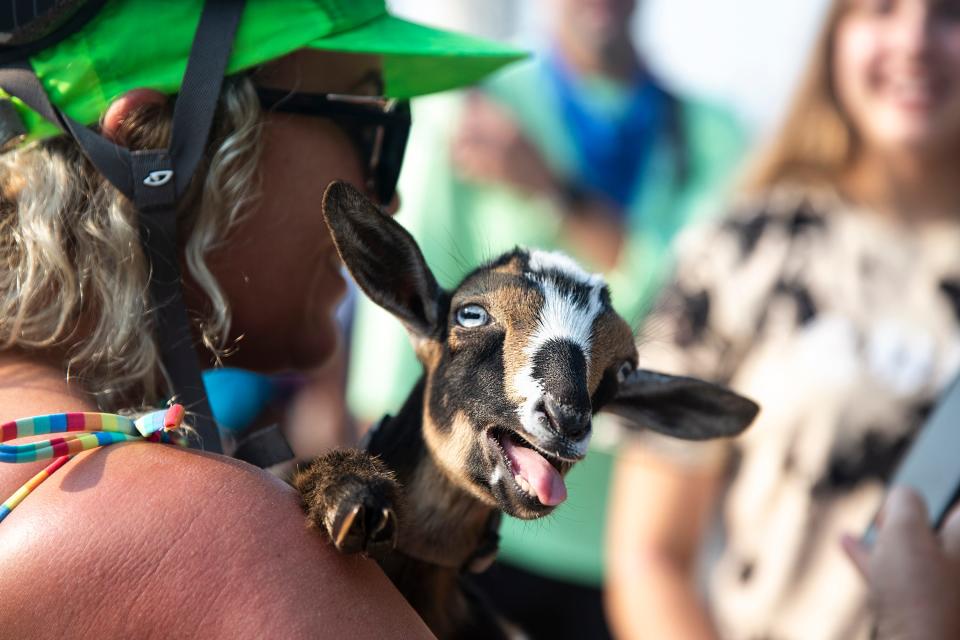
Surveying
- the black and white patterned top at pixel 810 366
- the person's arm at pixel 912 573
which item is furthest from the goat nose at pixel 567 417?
the black and white patterned top at pixel 810 366

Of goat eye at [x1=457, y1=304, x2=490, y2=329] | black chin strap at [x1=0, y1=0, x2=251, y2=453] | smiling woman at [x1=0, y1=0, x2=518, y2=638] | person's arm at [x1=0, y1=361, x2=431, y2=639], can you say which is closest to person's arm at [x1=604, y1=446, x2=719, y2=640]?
smiling woman at [x1=0, y1=0, x2=518, y2=638]

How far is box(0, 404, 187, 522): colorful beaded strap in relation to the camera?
4.89 feet

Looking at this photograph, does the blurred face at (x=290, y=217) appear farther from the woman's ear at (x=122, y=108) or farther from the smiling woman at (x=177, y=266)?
the woman's ear at (x=122, y=108)

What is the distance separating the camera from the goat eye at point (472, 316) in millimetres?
1898

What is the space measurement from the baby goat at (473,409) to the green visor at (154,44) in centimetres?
35

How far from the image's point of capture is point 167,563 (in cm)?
144

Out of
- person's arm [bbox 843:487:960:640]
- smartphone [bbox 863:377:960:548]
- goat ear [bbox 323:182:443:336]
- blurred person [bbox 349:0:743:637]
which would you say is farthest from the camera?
blurred person [bbox 349:0:743:637]

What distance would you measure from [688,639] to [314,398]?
5.43 feet

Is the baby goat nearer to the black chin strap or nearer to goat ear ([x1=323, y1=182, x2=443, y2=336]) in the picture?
goat ear ([x1=323, y1=182, x2=443, y2=336])

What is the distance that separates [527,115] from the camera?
188 inches

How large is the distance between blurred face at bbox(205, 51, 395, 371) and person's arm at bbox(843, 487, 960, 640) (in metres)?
1.38

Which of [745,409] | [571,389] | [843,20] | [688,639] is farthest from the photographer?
[843,20]

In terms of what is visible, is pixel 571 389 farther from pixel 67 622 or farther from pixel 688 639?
pixel 688 639

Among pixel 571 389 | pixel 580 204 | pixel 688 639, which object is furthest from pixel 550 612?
pixel 571 389
